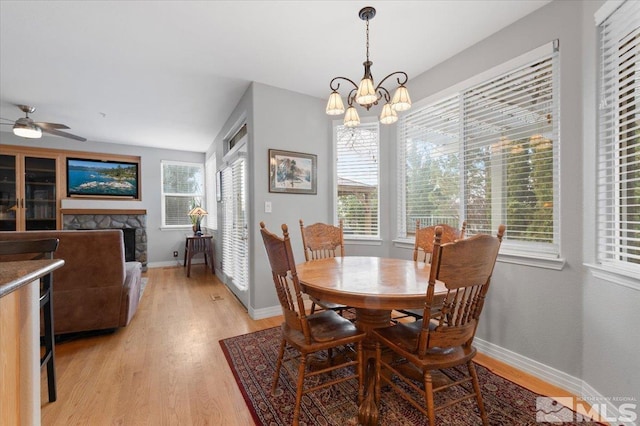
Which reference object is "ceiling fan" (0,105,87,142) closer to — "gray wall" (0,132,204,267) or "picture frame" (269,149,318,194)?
"gray wall" (0,132,204,267)

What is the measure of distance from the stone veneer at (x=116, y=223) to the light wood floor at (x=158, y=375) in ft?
9.21

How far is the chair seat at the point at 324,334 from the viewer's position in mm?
1416

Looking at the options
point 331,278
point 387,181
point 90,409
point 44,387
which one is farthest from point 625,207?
point 44,387

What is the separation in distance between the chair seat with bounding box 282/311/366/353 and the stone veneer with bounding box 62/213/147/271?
5149mm

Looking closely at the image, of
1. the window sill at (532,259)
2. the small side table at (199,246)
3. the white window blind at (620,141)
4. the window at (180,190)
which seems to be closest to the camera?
the white window blind at (620,141)

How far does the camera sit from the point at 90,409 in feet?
5.12

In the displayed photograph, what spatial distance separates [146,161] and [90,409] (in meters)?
5.28

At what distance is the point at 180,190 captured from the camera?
6.05 metres

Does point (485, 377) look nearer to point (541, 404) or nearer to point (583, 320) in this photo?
point (541, 404)

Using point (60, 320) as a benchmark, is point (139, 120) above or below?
above

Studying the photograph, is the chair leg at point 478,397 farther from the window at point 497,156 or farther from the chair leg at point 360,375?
the window at point 497,156

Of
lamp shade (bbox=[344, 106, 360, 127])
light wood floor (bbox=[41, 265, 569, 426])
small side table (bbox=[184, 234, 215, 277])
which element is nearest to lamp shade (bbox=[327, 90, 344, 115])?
lamp shade (bbox=[344, 106, 360, 127])

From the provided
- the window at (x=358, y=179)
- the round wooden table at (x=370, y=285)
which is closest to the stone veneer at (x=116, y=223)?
the window at (x=358, y=179)

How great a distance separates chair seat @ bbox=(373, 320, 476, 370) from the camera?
1.23 meters
